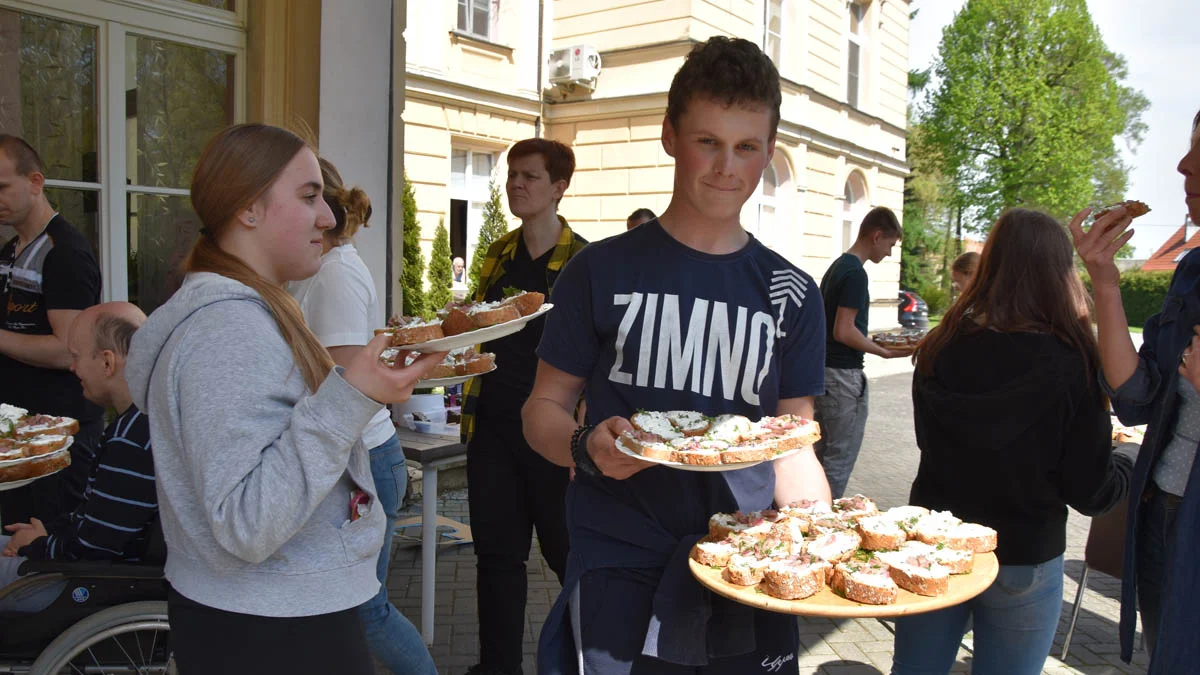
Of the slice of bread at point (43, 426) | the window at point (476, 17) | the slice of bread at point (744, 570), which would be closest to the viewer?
the slice of bread at point (744, 570)

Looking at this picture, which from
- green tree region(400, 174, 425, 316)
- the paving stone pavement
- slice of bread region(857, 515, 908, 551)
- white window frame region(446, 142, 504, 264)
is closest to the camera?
slice of bread region(857, 515, 908, 551)

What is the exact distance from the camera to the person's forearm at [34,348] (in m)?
3.79

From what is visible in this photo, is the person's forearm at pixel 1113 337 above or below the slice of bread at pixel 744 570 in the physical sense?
above

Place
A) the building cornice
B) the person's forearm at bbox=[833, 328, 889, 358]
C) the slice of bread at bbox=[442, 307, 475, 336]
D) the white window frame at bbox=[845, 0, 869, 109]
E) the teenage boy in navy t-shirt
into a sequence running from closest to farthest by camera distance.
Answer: the teenage boy in navy t-shirt, the slice of bread at bbox=[442, 307, 475, 336], the person's forearm at bbox=[833, 328, 889, 358], the building cornice, the white window frame at bbox=[845, 0, 869, 109]

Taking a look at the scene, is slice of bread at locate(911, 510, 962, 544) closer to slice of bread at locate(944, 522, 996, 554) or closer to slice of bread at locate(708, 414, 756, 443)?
slice of bread at locate(944, 522, 996, 554)

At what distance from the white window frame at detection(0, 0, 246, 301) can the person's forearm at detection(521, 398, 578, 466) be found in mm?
4040

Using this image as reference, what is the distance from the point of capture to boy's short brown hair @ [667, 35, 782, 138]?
1.99m

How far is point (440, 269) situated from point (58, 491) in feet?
34.7

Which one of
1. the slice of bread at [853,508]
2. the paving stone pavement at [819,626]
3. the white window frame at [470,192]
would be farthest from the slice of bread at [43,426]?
the white window frame at [470,192]

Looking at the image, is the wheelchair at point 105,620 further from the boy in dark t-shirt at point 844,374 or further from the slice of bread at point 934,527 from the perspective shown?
the boy in dark t-shirt at point 844,374

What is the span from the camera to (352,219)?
3.22 m

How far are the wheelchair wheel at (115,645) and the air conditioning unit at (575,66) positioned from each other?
14744 mm

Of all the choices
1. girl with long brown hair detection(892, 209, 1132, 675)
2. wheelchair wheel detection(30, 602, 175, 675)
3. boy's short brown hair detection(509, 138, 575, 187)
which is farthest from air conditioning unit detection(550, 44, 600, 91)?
wheelchair wheel detection(30, 602, 175, 675)

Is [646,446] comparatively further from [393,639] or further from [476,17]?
[476,17]
